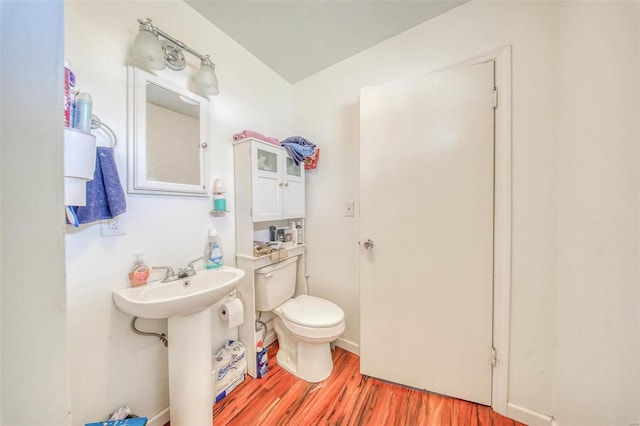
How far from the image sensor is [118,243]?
38.1 inches

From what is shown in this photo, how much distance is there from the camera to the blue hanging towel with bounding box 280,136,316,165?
1.67 meters

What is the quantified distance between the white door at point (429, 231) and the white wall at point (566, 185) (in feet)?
0.39

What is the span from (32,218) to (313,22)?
1638 millimetres

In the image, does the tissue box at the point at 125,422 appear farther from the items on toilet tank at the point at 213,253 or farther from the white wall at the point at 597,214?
the white wall at the point at 597,214

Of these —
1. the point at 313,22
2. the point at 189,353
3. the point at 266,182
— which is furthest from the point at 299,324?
the point at 313,22

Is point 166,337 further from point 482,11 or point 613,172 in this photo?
point 482,11

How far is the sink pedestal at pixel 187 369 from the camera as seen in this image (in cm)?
99

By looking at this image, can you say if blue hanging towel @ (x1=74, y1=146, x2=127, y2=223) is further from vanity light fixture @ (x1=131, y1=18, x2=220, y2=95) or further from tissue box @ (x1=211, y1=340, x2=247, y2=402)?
tissue box @ (x1=211, y1=340, x2=247, y2=402)

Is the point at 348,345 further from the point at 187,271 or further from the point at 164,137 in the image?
the point at 164,137

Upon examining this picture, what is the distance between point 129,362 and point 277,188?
3.92ft

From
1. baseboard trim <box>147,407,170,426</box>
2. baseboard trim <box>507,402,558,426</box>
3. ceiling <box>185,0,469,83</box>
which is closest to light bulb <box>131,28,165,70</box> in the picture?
ceiling <box>185,0,469,83</box>

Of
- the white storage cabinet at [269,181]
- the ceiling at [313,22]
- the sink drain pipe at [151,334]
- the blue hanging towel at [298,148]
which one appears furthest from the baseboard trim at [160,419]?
the ceiling at [313,22]

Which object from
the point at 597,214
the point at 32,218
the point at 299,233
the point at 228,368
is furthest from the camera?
the point at 299,233

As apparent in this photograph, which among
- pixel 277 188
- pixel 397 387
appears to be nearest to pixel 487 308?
pixel 397 387
